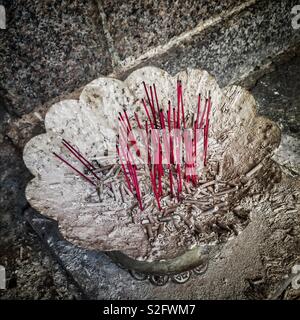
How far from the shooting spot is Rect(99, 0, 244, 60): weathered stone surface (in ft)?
6.30

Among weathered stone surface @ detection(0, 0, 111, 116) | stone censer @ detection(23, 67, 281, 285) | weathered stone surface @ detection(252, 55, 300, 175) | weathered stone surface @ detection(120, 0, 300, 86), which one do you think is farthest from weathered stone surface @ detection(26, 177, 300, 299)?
weathered stone surface @ detection(120, 0, 300, 86)

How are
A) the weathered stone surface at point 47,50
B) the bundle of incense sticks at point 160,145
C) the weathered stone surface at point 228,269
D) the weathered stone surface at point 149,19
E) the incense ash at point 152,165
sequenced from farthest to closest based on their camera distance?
the weathered stone surface at point 149,19, the weathered stone surface at point 47,50, the weathered stone surface at point 228,269, the bundle of incense sticks at point 160,145, the incense ash at point 152,165

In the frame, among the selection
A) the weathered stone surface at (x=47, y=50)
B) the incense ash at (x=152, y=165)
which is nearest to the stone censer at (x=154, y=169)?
the incense ash at (x=152, y=165)

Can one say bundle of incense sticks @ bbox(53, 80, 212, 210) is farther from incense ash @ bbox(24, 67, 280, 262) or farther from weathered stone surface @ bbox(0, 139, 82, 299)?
weathered stone surface @ bbox(0, 139, 82, 299)

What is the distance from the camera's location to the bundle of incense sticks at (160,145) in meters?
1.50

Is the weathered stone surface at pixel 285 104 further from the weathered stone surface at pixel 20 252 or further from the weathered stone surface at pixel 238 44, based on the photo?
the weathered stone surface at pixel 20 252

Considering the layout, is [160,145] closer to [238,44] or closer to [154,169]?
[154,169]

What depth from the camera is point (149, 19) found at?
6.63 feet

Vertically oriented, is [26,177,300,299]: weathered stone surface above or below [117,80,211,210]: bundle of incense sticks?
below

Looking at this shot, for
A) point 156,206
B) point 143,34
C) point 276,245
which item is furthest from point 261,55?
point 156,206

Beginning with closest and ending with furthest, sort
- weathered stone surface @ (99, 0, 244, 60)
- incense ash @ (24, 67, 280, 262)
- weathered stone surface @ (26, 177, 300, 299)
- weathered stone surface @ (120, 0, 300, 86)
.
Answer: incense ash @ (24, 67, 280, 262)
weathered stone surface @ (26, 177, 300, 299)
weathered stone surface @ (99, 0, 244, 60)
weathered stone surface @ (120, 0, 300, 86)

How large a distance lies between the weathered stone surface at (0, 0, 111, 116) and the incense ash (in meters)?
0.28

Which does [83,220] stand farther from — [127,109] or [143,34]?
[143,34]

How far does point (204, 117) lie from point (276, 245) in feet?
2.03
